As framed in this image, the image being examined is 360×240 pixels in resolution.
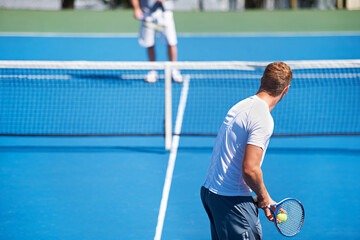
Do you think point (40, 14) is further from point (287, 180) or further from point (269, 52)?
point (287, 180)

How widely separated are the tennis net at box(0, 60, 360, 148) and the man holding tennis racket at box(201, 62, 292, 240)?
3232mm

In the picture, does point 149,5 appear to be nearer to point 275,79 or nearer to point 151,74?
point 151,74

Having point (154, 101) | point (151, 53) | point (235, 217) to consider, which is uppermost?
point (235, 217)

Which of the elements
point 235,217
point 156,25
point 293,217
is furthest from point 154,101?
point 235,217

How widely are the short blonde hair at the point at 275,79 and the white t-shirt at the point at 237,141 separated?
9 centimetres

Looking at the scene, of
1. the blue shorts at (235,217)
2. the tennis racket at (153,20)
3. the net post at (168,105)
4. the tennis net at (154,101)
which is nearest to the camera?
the blue shorts at (235,217)

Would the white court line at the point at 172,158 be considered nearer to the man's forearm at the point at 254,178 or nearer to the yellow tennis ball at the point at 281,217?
the yellow tennis ball at the point at 281,217

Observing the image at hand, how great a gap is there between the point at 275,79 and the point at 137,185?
2.95 metres

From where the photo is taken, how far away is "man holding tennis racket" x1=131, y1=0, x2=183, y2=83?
8.67 metres

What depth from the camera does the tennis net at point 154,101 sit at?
22.8 ft

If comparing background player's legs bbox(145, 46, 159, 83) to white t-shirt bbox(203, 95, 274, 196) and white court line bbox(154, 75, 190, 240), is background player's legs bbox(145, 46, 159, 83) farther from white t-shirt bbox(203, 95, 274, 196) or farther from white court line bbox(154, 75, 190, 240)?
white t-shirt bbox(203, 95, 274, 196)

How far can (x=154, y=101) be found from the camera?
824cm

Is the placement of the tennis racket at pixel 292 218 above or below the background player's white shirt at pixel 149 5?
below

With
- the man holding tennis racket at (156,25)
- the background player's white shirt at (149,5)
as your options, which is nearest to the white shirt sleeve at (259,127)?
the man holding tennis racket at (156,25)
